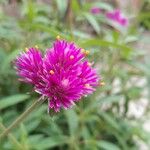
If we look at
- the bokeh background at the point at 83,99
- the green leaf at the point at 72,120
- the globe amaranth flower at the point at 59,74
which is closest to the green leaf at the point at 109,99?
the bokeh background at the point at 83,99

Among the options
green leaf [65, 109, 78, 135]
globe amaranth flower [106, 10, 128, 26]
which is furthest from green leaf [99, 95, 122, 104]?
globe amaranth flower [106, 10, 128, 26]

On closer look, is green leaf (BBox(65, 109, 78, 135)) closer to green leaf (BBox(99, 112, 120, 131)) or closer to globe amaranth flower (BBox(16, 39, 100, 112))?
green leaf (BBox(99, 112, 120, 131))

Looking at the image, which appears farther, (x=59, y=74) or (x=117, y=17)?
(x=117, y=17)

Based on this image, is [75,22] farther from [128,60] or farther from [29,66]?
[29,66]

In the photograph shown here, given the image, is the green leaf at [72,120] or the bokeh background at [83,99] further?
the green leaf at [72,120]

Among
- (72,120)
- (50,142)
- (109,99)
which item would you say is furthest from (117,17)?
(50,142)

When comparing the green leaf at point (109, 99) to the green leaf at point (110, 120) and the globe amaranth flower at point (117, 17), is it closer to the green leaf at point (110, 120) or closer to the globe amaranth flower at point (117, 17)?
the green leaf at point (110, 120)

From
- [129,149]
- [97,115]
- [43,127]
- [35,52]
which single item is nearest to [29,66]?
[35,52]

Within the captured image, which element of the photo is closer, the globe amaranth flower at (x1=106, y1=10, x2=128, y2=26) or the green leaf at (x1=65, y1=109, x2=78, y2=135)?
the green leaf at (x1=65, y1=109, x2=78, y2=135)

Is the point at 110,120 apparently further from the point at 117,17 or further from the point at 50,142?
the point at 117,17
